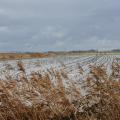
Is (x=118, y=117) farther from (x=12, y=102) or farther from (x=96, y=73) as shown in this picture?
(x=12, y=102)

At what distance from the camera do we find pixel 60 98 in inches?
303

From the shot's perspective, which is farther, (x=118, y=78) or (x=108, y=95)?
(x=118, y=78)

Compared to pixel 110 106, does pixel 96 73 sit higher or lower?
higher

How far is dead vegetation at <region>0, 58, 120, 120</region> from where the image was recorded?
7.51m

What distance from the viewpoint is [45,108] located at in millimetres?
7711

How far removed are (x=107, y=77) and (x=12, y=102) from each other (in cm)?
199

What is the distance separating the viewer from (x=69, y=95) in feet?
26.0

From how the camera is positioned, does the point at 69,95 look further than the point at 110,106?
Yes

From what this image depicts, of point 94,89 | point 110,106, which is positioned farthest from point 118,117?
point 94,89

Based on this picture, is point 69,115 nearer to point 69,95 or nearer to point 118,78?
point 69,95

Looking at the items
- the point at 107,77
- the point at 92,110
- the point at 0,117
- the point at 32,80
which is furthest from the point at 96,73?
the point at 0,117

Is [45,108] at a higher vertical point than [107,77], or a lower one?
lower

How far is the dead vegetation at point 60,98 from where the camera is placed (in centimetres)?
751

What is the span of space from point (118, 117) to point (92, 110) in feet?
2.05
